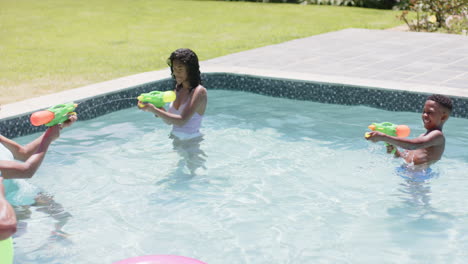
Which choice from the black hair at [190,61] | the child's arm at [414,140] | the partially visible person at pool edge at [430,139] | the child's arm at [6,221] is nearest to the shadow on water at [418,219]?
the partially visible person at pool edge at [430,139]

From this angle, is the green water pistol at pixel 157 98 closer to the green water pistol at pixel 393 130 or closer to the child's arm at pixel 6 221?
the green water pistol at pixel 393 130

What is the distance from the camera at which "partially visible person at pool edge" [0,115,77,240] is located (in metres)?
4.11

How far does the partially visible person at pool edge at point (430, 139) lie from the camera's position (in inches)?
211

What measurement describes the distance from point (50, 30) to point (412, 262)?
455 inches

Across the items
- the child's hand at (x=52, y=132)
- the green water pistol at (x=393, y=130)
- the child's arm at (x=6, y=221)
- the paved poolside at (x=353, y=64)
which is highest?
the child's arm at (x=6, y=221)

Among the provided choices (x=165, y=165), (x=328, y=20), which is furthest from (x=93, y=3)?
(x=165, y=165)

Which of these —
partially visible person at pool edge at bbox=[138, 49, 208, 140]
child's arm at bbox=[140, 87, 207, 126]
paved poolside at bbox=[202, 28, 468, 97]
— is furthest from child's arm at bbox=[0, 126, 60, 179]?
paved poolside at bbox=[202, 28, 468, 97]

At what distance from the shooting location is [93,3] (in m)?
19.7

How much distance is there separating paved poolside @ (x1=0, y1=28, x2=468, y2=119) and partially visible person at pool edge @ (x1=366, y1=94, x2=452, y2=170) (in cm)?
221

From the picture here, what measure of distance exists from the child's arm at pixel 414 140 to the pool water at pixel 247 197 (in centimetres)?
48

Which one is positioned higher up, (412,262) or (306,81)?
(306,81)

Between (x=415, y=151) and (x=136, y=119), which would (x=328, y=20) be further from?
(x=415, y=151)

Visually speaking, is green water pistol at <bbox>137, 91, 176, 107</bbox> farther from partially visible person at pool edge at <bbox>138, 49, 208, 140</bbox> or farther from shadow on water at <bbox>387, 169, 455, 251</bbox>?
shadow on water at <bbox>387, 169, 455, 251</bbox>

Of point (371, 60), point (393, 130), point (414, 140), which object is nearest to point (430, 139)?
point (414, 140)
